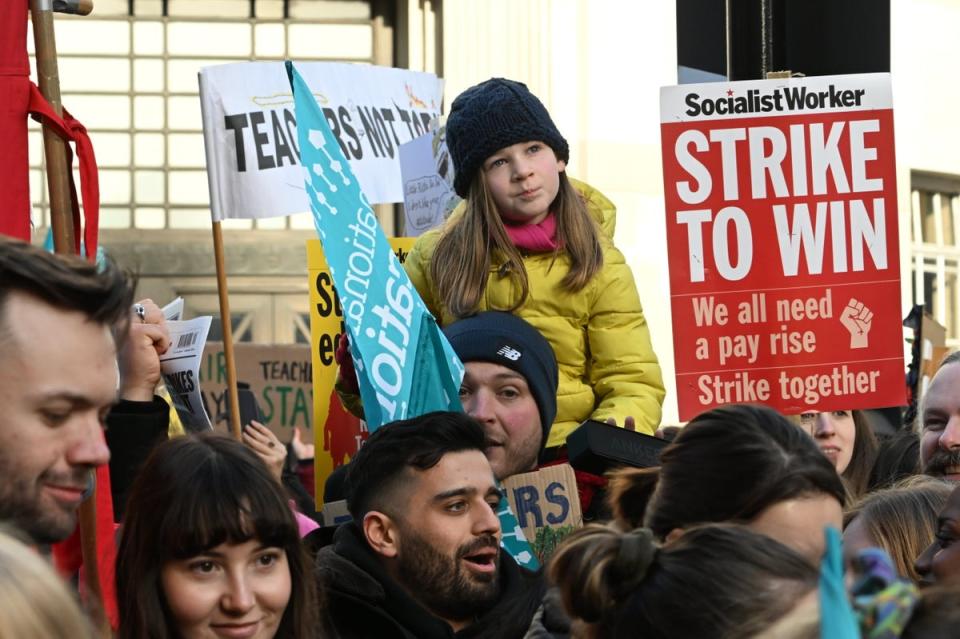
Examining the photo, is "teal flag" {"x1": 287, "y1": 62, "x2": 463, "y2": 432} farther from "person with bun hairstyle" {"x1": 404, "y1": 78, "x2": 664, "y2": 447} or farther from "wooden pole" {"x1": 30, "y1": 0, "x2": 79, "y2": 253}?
"wooden pole" {"x1": 30, "y1": 0, "x2": 79, "y2": 253}

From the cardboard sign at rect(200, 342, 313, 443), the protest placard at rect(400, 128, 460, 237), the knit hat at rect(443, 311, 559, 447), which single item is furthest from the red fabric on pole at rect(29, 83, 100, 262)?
the cardboard sign at rect(200, 342, 313, 443)

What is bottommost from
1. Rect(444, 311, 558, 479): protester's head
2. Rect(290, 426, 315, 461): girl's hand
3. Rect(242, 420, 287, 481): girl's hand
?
Rect(290, 426, 315, 461): girl's hand

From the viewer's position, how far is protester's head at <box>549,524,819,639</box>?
2402mm

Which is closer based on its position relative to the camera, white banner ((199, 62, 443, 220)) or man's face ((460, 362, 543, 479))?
man's face ((460, 362, 543, 479))

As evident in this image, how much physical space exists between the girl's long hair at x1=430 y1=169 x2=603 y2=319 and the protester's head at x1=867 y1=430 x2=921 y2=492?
1.19m

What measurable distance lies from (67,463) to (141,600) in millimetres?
832

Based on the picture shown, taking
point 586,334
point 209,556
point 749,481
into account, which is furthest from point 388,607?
point 586,334

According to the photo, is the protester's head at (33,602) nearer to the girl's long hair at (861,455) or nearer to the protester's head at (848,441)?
the protester's head at (848,441)

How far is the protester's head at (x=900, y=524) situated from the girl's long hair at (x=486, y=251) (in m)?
1.23

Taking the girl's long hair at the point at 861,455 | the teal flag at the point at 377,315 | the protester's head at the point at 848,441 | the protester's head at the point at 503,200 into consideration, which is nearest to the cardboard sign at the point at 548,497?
the teal flag at the point at 377,315

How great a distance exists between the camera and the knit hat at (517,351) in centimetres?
482

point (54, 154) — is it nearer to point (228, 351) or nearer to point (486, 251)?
point (486, 251)

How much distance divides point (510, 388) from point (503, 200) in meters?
0.62

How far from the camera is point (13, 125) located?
427cm
